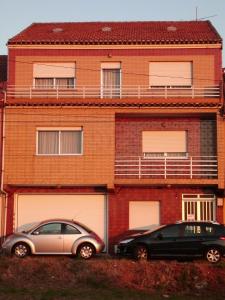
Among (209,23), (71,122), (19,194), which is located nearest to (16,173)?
(19,194)

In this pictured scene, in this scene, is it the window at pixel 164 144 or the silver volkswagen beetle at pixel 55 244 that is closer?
the silver volkswagen beetle at pixel 55 244

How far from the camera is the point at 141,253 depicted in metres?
24.5

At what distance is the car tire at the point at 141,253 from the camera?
80.3ft

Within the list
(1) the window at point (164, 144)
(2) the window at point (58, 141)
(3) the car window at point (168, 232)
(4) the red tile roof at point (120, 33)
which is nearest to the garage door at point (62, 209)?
(2) the window at point (58, 141)

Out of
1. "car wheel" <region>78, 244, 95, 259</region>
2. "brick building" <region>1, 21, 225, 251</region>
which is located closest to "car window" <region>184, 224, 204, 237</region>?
"car wheel" <region>78, 244, 95, 259</region>

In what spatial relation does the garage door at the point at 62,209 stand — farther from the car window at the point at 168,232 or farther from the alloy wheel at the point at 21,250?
the car window at the point at 168,232

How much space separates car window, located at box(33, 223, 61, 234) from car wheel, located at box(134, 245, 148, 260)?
3.24 m

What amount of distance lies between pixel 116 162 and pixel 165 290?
31.3 feet

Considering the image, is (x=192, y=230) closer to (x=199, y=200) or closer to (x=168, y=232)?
(x=168, y=232)

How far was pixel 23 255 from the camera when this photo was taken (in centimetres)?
2522

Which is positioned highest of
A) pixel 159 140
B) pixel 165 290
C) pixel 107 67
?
pixel 107 67

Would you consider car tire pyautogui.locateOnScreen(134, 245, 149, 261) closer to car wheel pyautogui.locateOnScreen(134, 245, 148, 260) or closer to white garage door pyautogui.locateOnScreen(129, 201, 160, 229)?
car wheel pyautogui.locateOnScreen(134, 245, 148, 260)

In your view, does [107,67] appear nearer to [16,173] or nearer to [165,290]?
[16,173]

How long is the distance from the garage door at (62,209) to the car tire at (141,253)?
5.79 m
